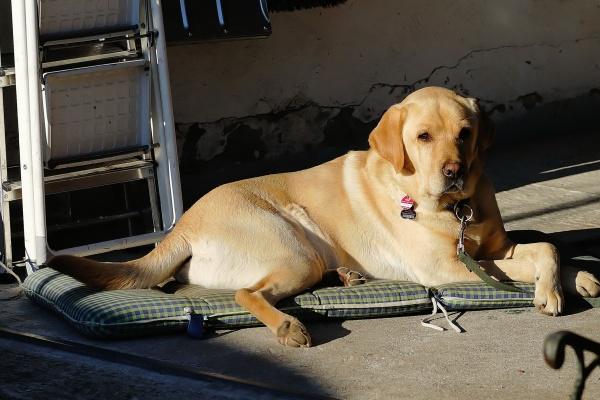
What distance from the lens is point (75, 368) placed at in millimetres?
3928

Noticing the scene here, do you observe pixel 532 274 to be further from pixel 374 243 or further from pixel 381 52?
pixel 381 52

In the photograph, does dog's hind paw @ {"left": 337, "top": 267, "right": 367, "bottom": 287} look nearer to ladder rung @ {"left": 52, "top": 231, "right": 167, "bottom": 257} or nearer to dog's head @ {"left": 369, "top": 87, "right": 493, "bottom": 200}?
dog's head @ {"left": 369, "top": 87, "right": 493, "bottom": 200}

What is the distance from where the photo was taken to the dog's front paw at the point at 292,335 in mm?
4137

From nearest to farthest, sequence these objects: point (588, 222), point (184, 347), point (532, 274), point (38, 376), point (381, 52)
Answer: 1. point (38, 376)
2. point (184, 347)
3. point (532, 274)
4. point (588, 222)
5. point (381, 52)

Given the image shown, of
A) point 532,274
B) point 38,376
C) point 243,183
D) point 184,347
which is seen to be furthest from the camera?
point 243,183

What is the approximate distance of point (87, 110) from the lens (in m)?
5.25

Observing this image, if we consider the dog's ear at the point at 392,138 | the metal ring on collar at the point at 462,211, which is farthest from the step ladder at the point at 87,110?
the metal ring on collar at the point at 462,211

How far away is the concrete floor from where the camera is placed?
12.1 ft

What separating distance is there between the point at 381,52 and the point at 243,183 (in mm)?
3191

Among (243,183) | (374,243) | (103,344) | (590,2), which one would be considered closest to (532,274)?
(374,243)

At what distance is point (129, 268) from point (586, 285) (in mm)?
1975

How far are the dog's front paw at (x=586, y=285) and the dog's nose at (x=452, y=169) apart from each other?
68 cm

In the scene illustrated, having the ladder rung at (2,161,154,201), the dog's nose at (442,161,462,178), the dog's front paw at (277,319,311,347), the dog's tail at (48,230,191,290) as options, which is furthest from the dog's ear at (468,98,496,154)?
the ladder rung at (2,161,154,201)

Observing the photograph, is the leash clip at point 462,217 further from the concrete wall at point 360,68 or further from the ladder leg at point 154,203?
the concrete wall at point 360,68
